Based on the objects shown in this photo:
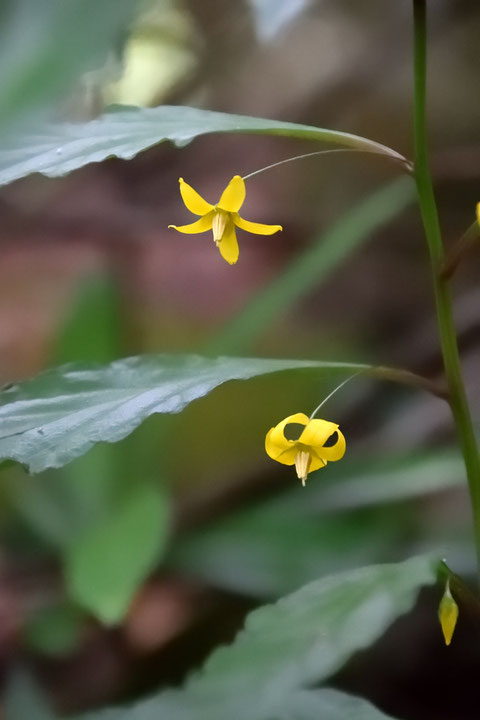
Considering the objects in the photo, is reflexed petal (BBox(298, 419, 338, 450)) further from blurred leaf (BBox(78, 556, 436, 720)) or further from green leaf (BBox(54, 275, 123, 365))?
green leaf (BBox(54, 275, 123, 365))

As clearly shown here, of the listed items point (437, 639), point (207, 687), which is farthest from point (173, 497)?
point (207, 687)

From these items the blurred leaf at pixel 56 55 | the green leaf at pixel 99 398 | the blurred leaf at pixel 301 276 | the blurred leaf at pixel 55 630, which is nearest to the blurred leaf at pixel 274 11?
the green leaf at pixel 99 398

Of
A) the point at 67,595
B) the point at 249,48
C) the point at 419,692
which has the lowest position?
the point at 419,692

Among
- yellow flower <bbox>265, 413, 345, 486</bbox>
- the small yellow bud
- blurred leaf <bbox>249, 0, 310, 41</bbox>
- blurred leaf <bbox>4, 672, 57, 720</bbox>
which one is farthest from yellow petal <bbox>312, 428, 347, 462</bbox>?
blurred leaf <bbox>4, 672, 57, 720</bbox>

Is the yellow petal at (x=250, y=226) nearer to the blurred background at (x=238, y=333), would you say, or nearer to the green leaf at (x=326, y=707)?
the blurred background at (x=238, y=333)

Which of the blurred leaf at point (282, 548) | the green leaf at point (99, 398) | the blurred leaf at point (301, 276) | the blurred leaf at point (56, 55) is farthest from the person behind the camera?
the blurred leaf at point (301, 276)

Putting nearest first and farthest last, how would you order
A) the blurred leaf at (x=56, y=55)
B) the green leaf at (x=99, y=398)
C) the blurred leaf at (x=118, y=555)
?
the blurred leaf at (x=56, y=55) → the green leaf at (x=99, y=398) → the blurred leaf at (x=118, y=555)

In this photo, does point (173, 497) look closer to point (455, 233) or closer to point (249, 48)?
point (455, 233)
